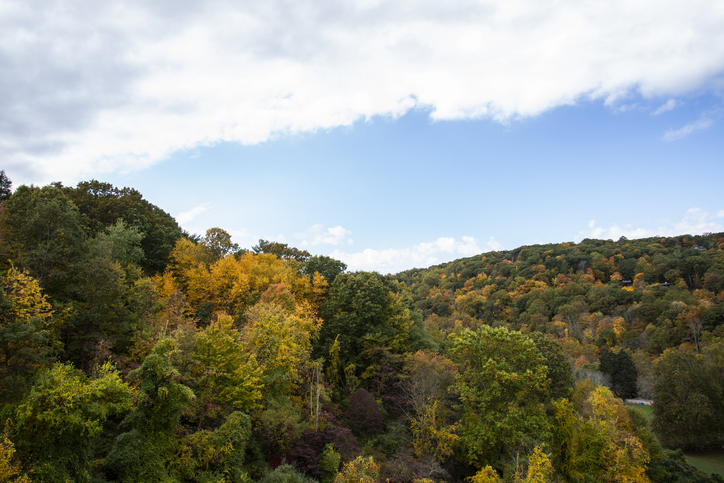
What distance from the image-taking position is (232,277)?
1442 inches

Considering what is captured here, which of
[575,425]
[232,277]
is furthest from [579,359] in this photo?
[232,277]

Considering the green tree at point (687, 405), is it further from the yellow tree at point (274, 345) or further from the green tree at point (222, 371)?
the green tree at point (222, 371)

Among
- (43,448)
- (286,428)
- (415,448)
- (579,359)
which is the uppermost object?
(43,448)

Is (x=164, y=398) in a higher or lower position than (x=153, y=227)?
lower

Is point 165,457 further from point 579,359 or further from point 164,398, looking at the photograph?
point 579,359

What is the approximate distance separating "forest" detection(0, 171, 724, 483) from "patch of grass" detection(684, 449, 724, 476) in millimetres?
911

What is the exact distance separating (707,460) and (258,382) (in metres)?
46.1

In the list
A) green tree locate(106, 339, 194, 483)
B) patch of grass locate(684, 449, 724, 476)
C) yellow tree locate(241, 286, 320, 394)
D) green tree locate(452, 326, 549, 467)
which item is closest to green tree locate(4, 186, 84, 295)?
green tree locate(106, 339, 194, 483)

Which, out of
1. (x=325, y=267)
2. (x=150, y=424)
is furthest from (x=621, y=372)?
(x=150, y=424)

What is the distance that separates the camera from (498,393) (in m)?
26.7

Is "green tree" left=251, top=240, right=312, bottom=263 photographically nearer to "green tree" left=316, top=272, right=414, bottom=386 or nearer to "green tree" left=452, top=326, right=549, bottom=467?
"green tree" left=316, top=272, right=414, bottom=386

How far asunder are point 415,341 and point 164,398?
97.1ft

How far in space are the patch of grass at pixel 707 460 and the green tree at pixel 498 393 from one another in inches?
945

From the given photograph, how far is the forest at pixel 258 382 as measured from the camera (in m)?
15.2
